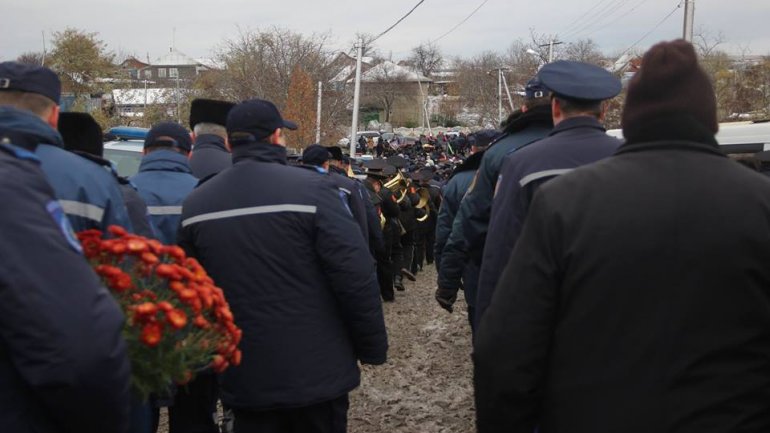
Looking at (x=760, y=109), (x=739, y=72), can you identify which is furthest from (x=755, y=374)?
(x=739, y=72)

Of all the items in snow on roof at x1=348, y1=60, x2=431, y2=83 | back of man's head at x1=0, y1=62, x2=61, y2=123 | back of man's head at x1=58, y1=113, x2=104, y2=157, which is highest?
snow on roof at x1=348, y1=60, x2=431, y2=83

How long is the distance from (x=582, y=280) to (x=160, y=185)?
3.29 meters

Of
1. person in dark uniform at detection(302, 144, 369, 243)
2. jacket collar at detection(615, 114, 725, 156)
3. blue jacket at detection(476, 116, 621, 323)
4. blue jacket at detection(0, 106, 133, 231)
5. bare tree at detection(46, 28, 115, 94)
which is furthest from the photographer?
bare tree at detection(46, 28, 115, 94)

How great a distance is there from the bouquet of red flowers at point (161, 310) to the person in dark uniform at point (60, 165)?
16.0 inches

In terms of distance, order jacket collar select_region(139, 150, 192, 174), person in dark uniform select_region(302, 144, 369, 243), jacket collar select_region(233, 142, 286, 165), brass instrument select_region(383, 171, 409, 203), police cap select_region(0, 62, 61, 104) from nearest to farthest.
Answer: police cap select_region(0, 62, 61, 104) < jacket collar select_region(233, 142, 286, 165) < person in dark uniform select_region(302, 144, 369, 243) < jacket collar select_region(139, 150, 192, 174) < brass instrument select_region(383, 171, 409, 203)

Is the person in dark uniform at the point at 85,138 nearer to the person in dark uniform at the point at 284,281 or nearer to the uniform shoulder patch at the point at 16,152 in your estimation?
the person in dark uniform at the point at 284,281

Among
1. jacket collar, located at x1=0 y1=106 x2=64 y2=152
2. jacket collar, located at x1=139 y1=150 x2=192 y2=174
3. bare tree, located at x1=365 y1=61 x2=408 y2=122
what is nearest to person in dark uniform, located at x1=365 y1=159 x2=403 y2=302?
jacket collar, located at x1=139 y1=150 x2=192 y2=174

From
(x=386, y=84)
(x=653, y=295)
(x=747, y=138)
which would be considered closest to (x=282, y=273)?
(x=653, y=295)

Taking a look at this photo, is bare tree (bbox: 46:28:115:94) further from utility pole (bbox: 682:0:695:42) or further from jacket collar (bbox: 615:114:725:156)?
jacket collar (bbox: 615:114:725:156)

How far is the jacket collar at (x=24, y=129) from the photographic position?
2.45 meters

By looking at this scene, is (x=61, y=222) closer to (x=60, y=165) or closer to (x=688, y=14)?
(x=60, y=165)

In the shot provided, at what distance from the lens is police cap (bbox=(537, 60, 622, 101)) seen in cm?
346

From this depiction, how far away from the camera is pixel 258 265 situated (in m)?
3.69

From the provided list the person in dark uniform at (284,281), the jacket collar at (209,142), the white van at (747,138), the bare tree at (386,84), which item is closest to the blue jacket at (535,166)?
the person in dark uniform at (284,281)
